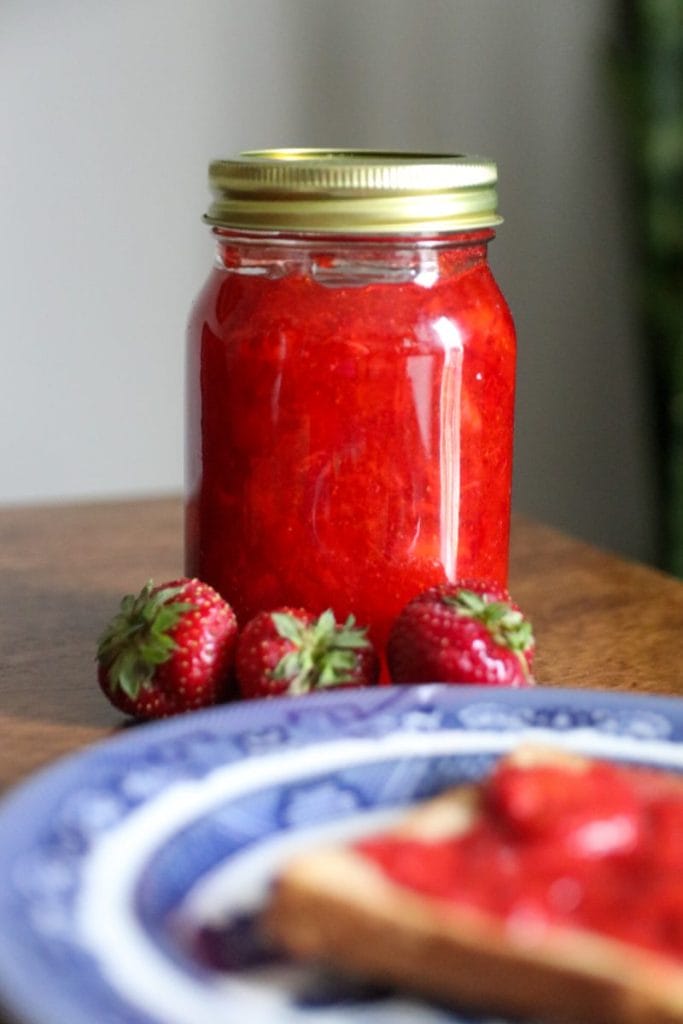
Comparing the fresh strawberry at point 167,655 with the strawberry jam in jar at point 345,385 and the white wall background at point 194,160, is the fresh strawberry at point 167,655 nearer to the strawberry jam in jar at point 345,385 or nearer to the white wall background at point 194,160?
the strawberry jam in jar at point 345,385

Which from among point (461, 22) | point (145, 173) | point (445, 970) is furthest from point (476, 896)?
point (461, 22)

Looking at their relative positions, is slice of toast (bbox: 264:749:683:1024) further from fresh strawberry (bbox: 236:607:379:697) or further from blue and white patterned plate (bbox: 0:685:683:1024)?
fresh strawberry (bbox: 236:607:379:697)

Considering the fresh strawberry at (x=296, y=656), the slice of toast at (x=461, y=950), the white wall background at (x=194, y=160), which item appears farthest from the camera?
the white wall background at (x=194, y=160)

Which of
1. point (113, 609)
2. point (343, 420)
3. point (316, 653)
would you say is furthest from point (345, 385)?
point (113, 609)

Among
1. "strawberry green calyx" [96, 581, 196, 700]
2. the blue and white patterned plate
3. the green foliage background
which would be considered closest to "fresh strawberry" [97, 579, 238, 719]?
"strawberry green calyx" [96, 581, 196, 700]

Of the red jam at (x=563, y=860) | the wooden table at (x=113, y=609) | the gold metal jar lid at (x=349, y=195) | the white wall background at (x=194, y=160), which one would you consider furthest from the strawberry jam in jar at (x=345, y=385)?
the white wall background at (x=194, y=160)

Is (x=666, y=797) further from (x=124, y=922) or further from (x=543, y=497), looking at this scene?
(x=543, y=497)

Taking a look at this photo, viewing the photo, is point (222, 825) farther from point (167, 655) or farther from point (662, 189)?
point (662, 189)
